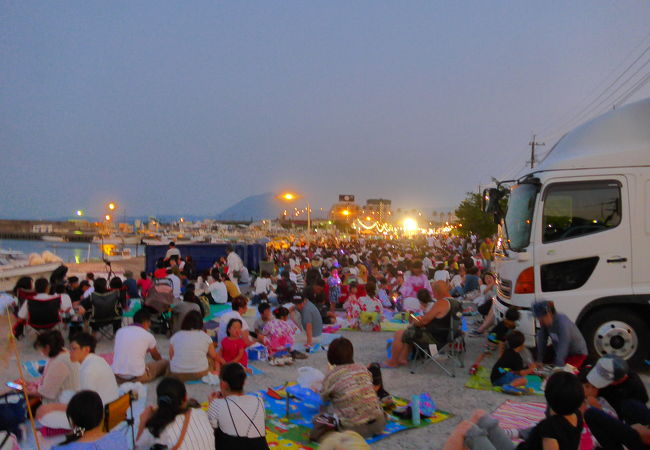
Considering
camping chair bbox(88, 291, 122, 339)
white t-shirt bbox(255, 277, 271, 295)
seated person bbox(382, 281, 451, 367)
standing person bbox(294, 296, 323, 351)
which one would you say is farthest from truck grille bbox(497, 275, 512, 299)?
white t-shirt bbox(255, 277, 271, 295)

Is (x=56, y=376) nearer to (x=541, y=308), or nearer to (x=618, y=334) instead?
(x=541, y=308)

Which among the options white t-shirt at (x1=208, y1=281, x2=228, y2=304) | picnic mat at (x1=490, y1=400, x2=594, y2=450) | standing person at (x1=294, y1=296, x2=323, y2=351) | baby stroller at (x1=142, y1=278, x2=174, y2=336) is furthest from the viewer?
white t-shirt at (x1=208, y1=281, x2=228, y2=304)

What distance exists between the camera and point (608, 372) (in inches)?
152

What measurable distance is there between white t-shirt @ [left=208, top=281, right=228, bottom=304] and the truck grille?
6.75 meters

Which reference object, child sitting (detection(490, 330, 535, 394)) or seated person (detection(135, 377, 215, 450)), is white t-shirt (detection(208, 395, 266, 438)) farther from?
child sitting (detection(490, 330, 535, 394))

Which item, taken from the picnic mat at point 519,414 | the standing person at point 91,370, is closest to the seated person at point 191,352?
the standing person at point 91,370

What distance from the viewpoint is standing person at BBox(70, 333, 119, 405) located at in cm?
488

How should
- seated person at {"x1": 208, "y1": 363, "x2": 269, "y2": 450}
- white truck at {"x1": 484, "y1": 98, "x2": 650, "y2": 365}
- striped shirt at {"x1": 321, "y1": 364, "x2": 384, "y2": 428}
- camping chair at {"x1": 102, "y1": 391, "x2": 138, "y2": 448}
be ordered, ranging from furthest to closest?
white truck at {"x1": 484, "y1": 98, "x2": 650, "y2": 365} → striped shirt at {"x1": 321, "y1": 364, "x2": 384, "y2": 428} → camping chair at {"x1": 102, "y1": 391, "x2": 138, "y2": 448} → seated person at {"x1": 208, "y1": 363, "x2": 269, "y2": 450}

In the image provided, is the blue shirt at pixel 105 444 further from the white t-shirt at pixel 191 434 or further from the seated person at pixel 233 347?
the seated person at pixel 233 347

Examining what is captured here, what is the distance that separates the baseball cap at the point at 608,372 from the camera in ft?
12.6

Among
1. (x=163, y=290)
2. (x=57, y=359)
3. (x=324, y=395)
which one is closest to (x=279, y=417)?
(x=324, y=395)

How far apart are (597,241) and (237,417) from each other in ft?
17.6

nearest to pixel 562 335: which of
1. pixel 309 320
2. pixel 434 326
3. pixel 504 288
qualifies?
pixel 504 288

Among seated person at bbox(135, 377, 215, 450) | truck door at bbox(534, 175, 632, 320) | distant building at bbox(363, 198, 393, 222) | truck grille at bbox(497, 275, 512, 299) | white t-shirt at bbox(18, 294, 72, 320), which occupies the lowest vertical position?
seated person at bbox(135, 377, 215, 450)
